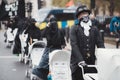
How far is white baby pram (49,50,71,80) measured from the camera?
9.69 metres

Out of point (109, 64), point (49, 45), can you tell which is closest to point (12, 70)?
point (49, 45)

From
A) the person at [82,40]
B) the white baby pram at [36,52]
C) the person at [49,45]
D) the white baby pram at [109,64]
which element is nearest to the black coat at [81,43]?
the person at [82,40]

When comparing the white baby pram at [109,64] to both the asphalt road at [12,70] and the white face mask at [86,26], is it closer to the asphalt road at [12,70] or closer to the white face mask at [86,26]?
the white face mask at [86,26]

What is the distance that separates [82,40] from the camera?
25.6 feet

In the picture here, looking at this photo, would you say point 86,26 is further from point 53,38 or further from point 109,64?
point 53,38

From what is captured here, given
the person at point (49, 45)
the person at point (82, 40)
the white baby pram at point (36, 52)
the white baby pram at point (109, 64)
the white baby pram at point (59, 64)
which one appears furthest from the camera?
the white baby pram at point (36, 52)

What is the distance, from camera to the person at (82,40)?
25.4 feet

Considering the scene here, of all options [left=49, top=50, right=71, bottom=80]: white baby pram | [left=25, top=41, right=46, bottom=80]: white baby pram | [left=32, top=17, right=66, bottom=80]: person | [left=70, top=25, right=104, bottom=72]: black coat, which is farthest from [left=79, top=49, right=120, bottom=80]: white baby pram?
[left=25, top=41, right=46, bottom=80]: white baby pram

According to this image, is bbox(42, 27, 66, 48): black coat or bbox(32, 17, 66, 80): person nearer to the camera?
bbox(32, 17, 66, 80): person

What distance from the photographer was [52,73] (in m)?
9.82

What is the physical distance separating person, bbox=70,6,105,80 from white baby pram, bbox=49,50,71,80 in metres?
1.84

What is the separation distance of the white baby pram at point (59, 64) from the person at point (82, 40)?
184cm

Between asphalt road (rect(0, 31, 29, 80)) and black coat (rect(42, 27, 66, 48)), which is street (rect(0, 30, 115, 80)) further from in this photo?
black coat (rect(42, 27, 66, 48))

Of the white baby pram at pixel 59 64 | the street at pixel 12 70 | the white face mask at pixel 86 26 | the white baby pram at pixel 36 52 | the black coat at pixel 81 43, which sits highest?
the white face mask at pixel 86 26
